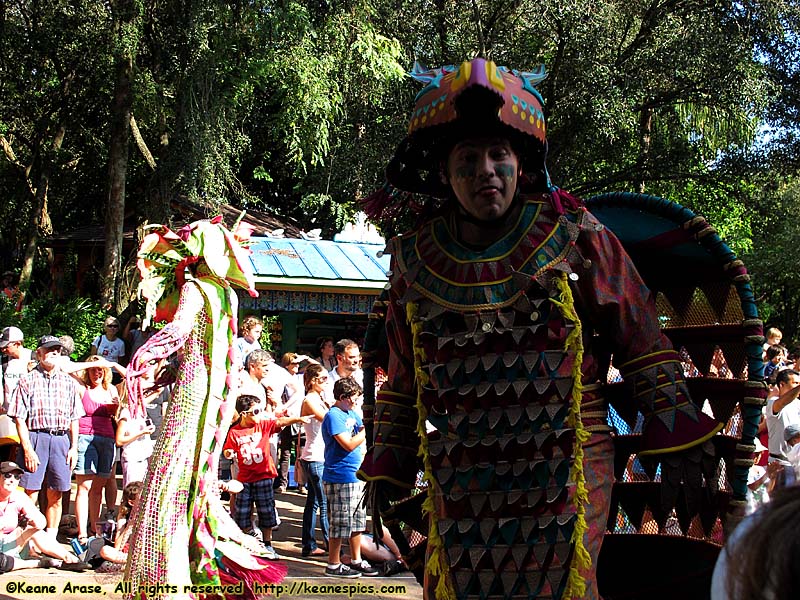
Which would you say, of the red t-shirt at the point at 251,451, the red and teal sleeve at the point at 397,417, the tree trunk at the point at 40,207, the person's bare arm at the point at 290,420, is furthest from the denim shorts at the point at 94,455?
the tree trunk at the point at 40,207

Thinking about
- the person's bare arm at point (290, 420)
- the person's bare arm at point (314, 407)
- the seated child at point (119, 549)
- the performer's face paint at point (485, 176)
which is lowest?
the seated child at point (119, 549)

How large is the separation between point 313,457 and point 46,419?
223cm

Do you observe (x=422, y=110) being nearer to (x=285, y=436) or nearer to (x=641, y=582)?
(x=641, y=582)

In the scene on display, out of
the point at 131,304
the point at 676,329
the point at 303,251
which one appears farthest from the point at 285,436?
the point at 676,329

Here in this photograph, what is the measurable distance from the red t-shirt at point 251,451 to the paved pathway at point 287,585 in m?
0.76

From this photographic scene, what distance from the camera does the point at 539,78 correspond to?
3.39 metres

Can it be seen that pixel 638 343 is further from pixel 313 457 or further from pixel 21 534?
pixel 21 534

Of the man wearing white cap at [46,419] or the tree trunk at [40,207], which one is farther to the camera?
the tree trunk at [40,207]

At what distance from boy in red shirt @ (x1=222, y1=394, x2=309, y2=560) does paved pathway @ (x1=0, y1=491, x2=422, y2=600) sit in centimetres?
41

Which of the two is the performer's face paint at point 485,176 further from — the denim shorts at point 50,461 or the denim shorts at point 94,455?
the denim shorts at point 94,455

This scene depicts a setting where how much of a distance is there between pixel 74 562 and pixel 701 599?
5834mm

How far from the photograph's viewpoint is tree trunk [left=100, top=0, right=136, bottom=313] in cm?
1633

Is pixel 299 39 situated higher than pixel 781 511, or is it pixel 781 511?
pixel 299 39

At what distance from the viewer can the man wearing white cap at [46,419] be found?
8.18 m
